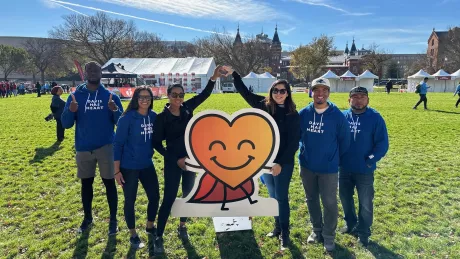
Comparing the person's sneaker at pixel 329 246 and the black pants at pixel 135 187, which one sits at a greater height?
the black pants at pixel 135 187

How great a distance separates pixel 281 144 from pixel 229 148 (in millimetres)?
600

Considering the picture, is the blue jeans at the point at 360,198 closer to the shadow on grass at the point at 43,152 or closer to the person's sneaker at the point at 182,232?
the person's sneaker at the point at 182,232

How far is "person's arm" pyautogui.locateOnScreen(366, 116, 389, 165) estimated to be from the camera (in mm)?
3254

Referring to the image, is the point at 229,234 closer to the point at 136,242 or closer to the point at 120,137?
the point at 136,242

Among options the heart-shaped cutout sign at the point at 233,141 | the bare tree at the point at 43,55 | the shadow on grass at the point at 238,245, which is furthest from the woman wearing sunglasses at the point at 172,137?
the bare tree at the point at 43,55

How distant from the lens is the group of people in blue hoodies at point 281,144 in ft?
10.4

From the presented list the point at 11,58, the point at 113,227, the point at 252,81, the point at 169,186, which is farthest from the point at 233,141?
the point at 11,58

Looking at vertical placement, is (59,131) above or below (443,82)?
below

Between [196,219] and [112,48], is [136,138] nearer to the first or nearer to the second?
[196,219]

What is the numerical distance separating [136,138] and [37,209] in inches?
105

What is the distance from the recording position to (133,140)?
3191 mm

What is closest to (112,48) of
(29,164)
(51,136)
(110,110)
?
(51,136)

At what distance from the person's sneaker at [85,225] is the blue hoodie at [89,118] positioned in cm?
106

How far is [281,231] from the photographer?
141 inches
